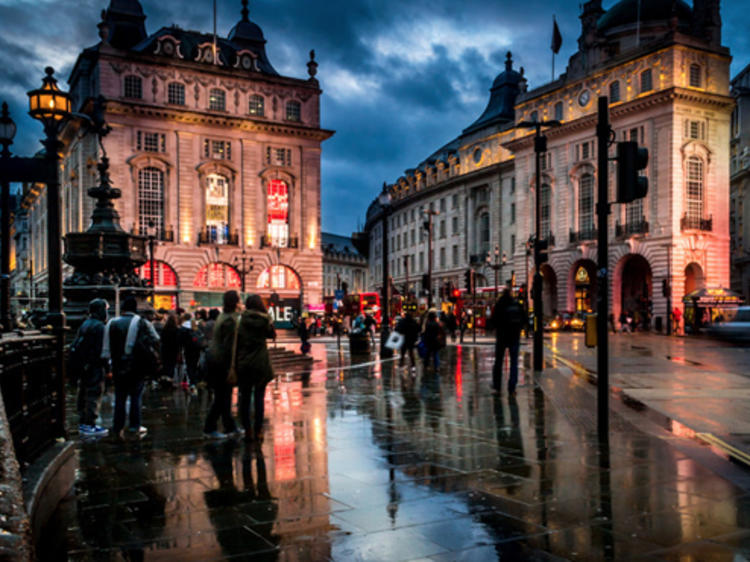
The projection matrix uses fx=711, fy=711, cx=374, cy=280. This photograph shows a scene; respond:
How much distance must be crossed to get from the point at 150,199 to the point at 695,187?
1621 inches

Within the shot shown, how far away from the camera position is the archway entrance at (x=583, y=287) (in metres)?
58.3

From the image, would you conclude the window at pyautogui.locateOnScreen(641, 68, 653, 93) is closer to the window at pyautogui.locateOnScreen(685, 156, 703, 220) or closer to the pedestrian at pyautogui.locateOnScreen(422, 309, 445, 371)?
the window at pyautogui.locateOnScreen(685, 156, 703, 220)

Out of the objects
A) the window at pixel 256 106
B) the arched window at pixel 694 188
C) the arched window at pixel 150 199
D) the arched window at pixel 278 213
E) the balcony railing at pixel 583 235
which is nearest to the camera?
the arched window at pixel 694 188

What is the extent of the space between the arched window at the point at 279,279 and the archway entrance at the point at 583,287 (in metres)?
23.3

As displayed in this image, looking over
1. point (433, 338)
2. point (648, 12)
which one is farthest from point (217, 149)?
point (433, 338)

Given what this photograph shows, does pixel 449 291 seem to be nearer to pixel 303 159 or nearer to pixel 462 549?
pixel 303 159

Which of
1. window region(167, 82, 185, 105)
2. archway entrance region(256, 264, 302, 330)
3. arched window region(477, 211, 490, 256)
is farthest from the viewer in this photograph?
arched window region(477, 211, 490, 256)

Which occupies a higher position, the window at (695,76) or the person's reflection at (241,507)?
the window at (695,76)

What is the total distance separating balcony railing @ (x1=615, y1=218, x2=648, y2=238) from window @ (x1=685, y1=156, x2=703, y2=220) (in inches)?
126

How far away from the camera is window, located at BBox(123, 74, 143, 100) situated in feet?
178

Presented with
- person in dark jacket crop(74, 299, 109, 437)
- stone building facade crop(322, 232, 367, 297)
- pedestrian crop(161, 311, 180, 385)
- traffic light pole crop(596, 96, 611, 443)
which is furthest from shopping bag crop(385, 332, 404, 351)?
stone building facade crop(322, 232, 367, 297)

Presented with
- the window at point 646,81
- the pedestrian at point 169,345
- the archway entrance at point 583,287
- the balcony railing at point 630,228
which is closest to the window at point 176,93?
the archway entrance at point 583,287

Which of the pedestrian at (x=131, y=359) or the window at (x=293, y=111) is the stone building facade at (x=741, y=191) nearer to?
the window at (x=293, y=111)

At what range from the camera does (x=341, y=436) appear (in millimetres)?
8680
